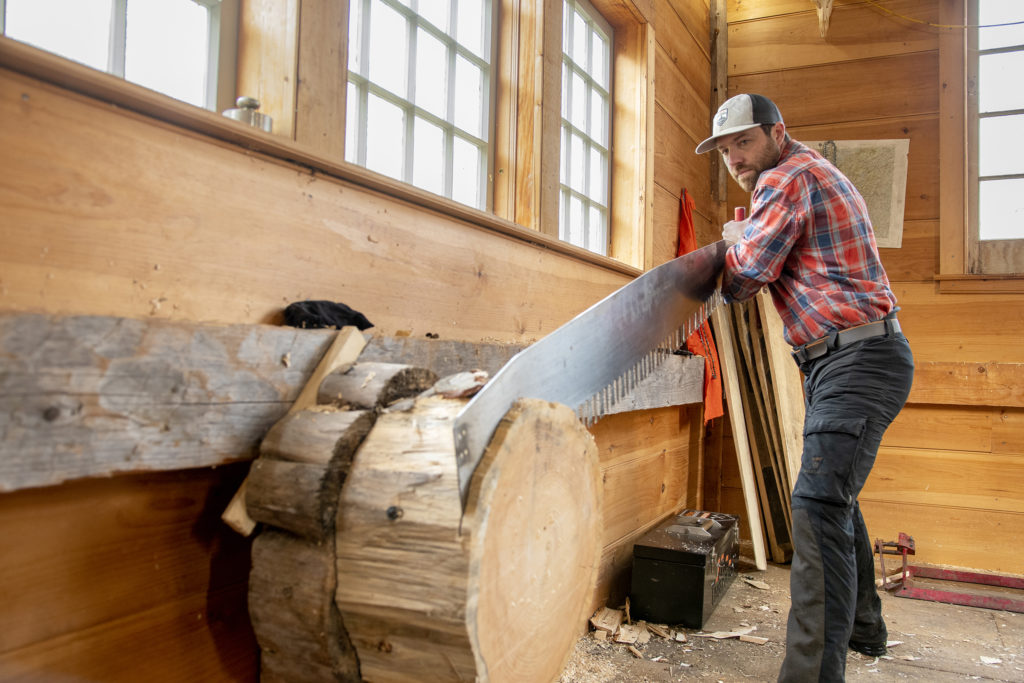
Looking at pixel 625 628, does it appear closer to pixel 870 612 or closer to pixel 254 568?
pixel 870 612

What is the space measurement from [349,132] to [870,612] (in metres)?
2.39

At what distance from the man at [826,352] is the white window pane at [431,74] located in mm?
942

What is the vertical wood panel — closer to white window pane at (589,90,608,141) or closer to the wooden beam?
the wooden beam

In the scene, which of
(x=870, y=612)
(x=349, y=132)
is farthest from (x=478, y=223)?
(x=870, y=612)

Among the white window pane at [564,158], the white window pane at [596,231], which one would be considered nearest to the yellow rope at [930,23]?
the white window pane at [596,231]

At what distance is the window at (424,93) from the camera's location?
5.77 feet

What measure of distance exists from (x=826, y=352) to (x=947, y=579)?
7.06 feet

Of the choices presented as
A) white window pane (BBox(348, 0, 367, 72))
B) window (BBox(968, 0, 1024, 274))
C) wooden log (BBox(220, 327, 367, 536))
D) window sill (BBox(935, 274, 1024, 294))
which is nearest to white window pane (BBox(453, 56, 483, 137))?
white window pane (BBox(348, 0, 367, 72))

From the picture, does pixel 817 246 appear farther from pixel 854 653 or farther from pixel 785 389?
pixel 854 653

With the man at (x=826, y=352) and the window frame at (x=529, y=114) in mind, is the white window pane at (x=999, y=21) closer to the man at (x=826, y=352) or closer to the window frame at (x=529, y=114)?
the man at (x=826, y=352)

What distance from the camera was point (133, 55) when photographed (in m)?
1.24

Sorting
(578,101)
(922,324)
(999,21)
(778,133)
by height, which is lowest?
(922,324)

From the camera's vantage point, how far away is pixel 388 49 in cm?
186

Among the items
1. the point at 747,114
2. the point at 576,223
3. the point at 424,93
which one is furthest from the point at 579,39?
the point at 424,93
